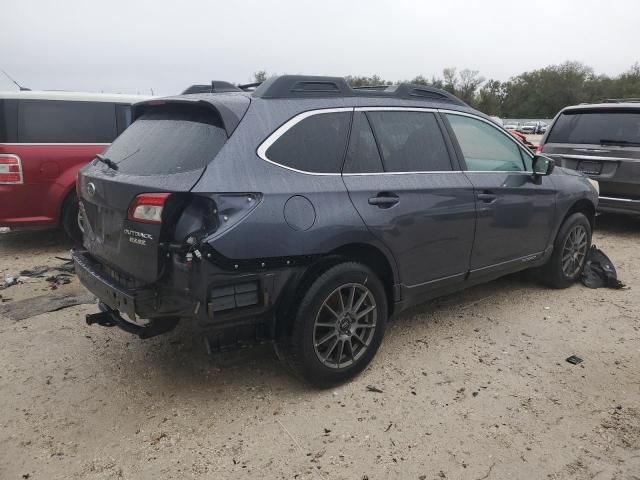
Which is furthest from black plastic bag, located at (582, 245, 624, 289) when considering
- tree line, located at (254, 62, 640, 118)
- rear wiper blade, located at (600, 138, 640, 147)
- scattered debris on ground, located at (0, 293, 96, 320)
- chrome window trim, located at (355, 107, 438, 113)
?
tree line, located at (254, 62, 640, 118)

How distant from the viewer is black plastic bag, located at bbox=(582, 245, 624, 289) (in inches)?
206

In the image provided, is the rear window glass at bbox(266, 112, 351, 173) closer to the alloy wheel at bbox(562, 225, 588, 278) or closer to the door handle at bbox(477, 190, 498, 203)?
the door handle at bbox(477, 190, 498, 203)

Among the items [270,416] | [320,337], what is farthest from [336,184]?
[270,416]

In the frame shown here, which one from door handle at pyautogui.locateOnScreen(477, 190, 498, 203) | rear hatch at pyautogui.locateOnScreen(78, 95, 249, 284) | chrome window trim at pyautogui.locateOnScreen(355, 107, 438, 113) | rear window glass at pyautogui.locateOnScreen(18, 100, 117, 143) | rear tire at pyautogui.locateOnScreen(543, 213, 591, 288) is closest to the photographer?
rear hatch at pyautogui.locateOnScreen(78, 95, 249, 284)

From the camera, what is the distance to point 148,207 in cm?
270

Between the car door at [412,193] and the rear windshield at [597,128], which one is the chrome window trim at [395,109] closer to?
the car door at [412,193]

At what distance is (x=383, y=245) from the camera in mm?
3312

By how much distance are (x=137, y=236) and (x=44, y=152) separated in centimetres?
408

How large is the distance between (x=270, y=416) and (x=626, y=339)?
2864mm

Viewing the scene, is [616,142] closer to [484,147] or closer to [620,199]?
[620,199]

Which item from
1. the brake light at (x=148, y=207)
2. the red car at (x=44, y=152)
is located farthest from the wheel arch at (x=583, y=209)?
the red car at (x=44, y=152)

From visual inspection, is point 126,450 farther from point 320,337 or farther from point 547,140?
point 547,140

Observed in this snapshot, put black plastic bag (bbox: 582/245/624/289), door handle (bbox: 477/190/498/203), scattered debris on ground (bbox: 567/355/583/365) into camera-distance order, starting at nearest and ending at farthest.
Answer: scattered debris on ground (bbox: 567/355/583/365), door handle (bbox: 477/190/498/203), black plastic bag (bbox: 582/245/624/289)

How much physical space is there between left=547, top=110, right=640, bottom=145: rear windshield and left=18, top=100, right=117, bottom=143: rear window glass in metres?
6.48
